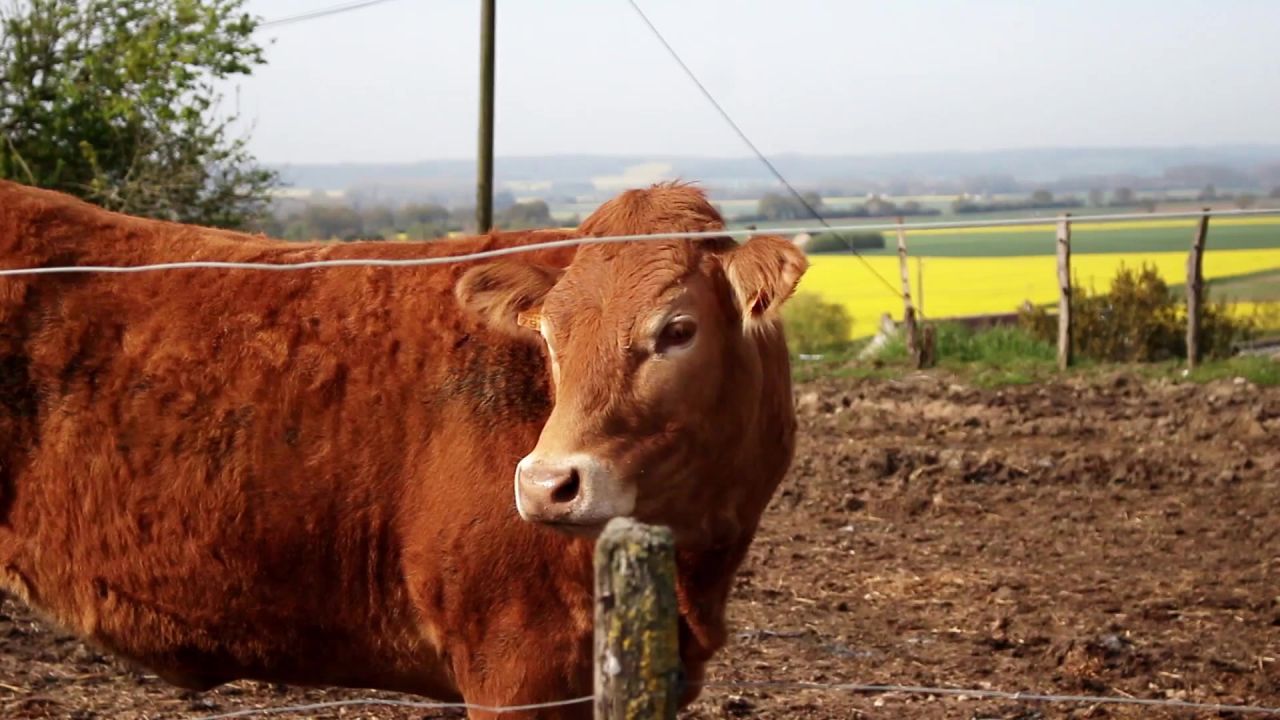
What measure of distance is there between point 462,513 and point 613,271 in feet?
2.43

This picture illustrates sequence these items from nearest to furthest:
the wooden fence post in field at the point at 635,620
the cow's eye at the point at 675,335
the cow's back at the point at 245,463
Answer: the wooden fence post in field at the point at 635,620, the cow's eye at the point at 675,335, the cow's back at the point at 245,463

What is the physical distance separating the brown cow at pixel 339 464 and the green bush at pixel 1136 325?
13635 millimetres

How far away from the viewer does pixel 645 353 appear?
11.6 feet

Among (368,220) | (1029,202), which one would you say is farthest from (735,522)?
(1029,202)

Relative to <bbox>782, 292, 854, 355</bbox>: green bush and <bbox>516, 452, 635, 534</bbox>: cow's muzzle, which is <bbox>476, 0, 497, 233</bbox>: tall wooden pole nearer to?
<bbox>516, 452, 635, 534</bbox>: cow's muzzle

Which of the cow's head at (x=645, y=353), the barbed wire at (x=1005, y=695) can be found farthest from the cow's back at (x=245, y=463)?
the barbed wire at (x=1005, y=695)

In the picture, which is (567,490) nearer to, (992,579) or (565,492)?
(565,492)

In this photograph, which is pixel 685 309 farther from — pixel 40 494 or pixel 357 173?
pixel 357 173


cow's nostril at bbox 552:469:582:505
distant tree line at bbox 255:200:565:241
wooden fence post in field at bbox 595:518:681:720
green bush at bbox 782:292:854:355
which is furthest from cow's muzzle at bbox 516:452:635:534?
green bush at bbox 782:292:854:355

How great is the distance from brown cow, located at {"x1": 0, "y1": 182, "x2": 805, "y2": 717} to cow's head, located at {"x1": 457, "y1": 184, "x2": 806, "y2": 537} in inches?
0.5

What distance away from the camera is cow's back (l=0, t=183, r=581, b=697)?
3.82 m

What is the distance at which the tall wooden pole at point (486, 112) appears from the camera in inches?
527

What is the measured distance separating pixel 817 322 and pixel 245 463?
2185 cm

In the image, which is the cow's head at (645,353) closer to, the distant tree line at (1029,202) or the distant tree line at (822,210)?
the distant tree line at (822,210)
